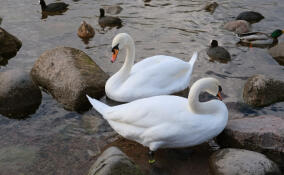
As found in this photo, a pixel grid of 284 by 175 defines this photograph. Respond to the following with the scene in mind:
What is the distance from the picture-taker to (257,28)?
12.2 meters

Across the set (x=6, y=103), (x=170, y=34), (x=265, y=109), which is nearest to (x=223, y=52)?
(x=170, y=34)

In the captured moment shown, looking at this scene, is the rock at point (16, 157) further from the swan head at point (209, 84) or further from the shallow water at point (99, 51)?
the swan head at point (209, 84)

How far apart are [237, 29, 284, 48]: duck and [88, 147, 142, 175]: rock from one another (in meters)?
7.24

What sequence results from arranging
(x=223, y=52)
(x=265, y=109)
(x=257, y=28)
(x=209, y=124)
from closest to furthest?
(x=209, y=124)
(x=265, y=109)
(x=223, y=52)
(x=257, y=28)

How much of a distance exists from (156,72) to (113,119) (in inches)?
A: 78.5

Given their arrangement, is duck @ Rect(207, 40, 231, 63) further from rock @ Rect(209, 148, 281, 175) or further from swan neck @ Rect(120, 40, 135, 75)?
rock @ Rect(209, 148, 281, 175)

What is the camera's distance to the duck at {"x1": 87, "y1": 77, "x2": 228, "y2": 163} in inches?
211

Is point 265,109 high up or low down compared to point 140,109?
down

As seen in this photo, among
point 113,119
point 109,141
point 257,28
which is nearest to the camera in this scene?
point 113,119

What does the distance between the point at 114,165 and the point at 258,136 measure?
7.56 feet

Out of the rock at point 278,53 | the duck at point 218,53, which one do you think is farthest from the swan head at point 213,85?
the rock at point 278,53

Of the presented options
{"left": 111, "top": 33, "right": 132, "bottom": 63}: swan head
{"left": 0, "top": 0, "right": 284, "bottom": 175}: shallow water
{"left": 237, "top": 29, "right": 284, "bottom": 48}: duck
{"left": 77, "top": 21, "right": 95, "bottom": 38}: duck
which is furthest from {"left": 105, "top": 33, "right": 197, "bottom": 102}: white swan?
{"left": 77, "top": 21, "right": 95, "bottom": 38}: duck

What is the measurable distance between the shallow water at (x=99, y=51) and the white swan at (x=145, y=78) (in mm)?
795

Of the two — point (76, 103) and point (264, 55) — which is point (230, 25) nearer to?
point (264, 55)
